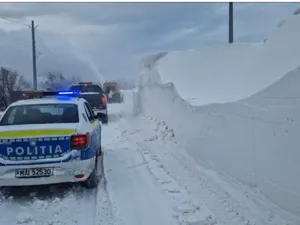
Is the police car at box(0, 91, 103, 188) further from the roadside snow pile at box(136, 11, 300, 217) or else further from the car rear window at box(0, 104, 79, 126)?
the roadside snow pile at box(136, 11, 300, 217)

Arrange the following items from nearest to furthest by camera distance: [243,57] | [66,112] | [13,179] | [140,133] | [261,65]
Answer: [13,179], [66,112], [261,65], [140,133], [243,57]

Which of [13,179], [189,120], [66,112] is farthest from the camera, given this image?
[189,120]

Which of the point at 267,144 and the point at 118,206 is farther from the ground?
the point at 267,144

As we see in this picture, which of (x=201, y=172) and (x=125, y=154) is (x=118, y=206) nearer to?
(x=201, y=172)

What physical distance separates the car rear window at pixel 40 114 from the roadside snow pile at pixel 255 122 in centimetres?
253

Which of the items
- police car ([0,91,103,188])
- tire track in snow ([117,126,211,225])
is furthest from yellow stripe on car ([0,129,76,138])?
tire track in snow ([117,126,211,225])

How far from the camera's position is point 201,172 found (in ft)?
24.1

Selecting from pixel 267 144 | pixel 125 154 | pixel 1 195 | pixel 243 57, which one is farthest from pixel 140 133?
pixel 267 144

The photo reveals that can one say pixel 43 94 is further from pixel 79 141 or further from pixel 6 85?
pixel 6 85

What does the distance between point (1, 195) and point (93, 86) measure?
49.0 ft

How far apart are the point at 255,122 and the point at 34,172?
3267 millimetres

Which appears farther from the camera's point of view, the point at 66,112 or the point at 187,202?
the point at 66,112

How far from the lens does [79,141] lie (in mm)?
6254

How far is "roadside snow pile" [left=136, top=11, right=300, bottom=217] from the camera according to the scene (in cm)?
446
